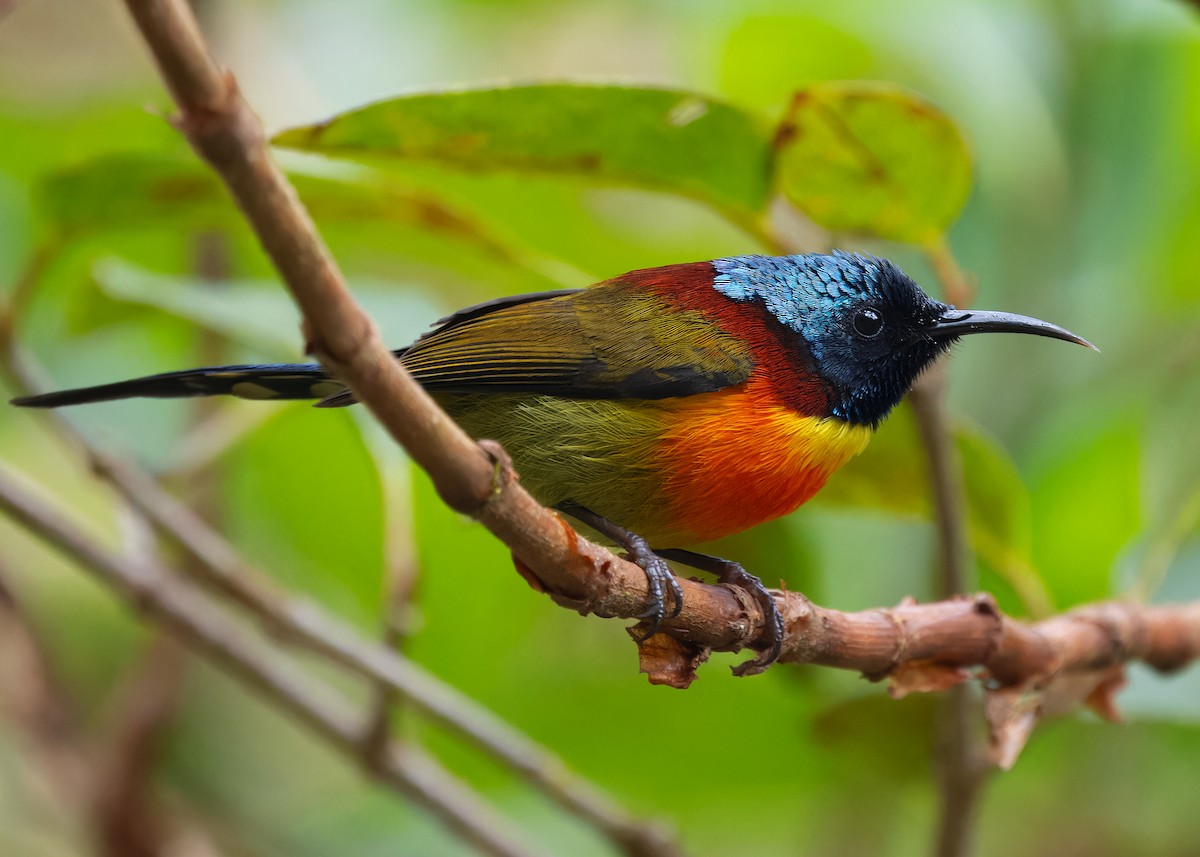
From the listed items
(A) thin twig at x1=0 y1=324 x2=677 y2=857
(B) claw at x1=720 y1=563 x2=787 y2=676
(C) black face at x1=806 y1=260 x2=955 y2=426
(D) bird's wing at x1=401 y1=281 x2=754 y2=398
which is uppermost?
(C) black face at x1=806 y1=260 x2=955 y2=426

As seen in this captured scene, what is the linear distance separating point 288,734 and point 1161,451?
123 inches

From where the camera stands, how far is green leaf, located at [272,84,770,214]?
7.31ft

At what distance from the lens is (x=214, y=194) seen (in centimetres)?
268

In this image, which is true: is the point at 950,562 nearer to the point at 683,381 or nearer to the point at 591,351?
the point at 683,381

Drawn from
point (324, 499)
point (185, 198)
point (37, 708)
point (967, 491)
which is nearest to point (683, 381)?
point (967, 491)

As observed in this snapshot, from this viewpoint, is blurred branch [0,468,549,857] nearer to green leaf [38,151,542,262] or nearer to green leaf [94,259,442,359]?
green leaf [94,259,442,359]

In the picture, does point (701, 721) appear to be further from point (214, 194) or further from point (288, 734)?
point (214, 194)

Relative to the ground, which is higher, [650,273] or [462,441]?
[650,273]

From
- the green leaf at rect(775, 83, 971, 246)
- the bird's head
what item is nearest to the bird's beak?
the bird's head

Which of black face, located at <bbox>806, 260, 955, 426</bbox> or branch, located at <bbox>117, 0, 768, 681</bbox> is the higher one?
black face, located at <bbox>806, 260, 955, 426</bbox>

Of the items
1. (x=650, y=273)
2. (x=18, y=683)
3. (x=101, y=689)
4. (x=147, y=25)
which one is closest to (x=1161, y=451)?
(x=650, y=273)

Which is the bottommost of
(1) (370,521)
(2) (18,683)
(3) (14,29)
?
(2) (18,683)

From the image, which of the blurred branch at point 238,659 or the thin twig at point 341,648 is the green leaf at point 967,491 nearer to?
the thin twig at point 341,648

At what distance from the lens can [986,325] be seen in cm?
251
